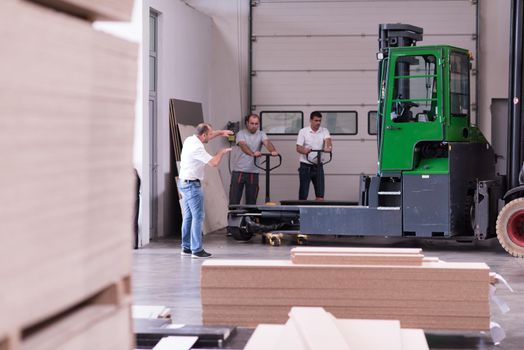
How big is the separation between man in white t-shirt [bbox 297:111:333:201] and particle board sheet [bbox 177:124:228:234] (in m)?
1.56

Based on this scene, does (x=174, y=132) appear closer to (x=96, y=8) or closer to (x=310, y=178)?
(x=310, y=178)

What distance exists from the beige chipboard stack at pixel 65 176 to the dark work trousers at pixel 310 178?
15097mm

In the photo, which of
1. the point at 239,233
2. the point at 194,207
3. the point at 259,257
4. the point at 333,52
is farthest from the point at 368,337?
the point at 333,52

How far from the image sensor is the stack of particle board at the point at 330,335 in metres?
4.10

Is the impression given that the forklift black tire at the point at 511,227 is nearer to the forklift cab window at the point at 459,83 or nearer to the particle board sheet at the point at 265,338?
the forklift cab window at the point at 459,83

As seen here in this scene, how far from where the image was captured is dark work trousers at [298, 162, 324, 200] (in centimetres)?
1738

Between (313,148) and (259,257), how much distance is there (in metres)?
4.69

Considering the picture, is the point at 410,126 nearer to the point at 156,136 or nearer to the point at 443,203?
the point at 443,203

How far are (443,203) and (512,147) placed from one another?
162 cm

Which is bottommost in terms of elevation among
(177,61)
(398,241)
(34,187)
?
(398,241)

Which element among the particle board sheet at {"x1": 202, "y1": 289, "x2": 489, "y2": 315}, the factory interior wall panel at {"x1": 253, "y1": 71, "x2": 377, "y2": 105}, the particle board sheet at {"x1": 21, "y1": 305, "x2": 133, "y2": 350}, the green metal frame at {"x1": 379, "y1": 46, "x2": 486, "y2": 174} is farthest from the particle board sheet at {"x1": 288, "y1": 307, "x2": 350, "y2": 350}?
the factory interior wall panel at {"x1": 253, "y1": 71, "x2": 377, "y2": 105}

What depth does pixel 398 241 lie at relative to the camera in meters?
15.8

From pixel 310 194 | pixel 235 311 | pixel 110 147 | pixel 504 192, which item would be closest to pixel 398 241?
pixel 504 192

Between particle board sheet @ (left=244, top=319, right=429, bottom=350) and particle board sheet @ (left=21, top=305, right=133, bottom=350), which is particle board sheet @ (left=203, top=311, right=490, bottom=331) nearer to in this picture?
particle board sheet @ (left=244, top=319, right=429, bottom=350)
